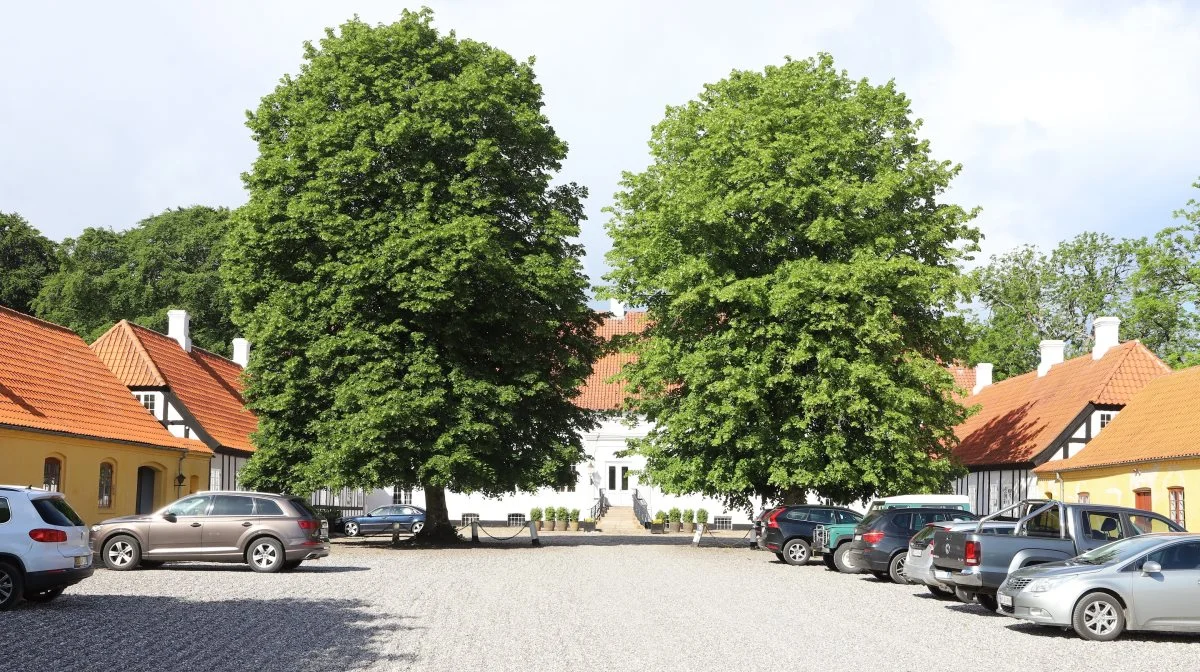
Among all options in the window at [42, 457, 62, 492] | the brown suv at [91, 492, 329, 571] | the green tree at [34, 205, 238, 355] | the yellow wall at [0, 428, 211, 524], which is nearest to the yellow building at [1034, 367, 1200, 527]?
the brown suv at [91, 492, 329, 571]

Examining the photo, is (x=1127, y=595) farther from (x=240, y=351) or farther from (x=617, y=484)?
(x=617, y=484)

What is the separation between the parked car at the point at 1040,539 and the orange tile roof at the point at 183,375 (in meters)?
26.4

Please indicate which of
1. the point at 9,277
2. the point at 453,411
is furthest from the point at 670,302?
the point at 9,277

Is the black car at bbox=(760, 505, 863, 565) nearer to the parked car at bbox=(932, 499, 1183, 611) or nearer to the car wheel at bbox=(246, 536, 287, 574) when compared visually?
the parked car at bbox=(932, 499, 1183, 611)

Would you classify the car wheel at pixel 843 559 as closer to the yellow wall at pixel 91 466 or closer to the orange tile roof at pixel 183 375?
the yellow wall at pixel 91 466

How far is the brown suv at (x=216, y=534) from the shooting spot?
78.1 feet

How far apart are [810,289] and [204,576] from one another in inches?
698

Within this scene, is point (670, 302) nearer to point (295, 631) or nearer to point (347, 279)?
point (347, 279)

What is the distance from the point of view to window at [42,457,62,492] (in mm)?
29000

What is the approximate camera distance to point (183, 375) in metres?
42.3

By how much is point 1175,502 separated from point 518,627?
2365cm

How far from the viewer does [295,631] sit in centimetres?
1448

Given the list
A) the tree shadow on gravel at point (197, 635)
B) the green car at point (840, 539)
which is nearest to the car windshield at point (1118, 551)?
the tree shadow on gravel at point (197, 635)

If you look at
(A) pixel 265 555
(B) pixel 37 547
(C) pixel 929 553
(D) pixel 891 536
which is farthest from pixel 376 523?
(B) pixel 37 547
